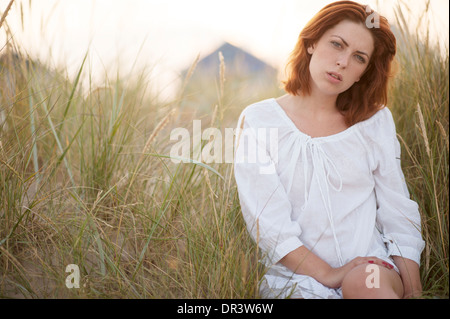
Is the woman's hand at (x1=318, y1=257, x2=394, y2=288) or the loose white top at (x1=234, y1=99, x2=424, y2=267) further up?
the loose white top at (x1=234, y1=99, x2=424, y2=267)

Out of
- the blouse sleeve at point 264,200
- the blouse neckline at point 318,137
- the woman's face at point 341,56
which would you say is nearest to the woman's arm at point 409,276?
the blouse sleeve at point 264,200

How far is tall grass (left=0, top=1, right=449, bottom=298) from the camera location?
1706mm

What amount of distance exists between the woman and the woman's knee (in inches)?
2.2

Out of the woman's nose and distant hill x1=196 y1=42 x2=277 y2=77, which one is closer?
the woman's nose

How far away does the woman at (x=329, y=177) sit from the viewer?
1799mm

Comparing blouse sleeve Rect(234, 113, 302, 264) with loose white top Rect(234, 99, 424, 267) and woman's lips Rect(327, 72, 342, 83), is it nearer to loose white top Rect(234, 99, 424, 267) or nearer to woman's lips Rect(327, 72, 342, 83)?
loose white top Rect(234, 99, 424, 267)

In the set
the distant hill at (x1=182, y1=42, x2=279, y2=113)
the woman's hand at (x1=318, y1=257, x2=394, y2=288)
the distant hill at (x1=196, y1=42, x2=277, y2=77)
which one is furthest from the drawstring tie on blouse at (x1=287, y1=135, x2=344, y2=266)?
the distant hill at (x1=196, y1=42, x2=277, y2=77)

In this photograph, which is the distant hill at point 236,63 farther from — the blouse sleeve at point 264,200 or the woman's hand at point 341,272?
the woman's hand at point 341,272

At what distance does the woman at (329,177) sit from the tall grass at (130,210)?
0.13 metres

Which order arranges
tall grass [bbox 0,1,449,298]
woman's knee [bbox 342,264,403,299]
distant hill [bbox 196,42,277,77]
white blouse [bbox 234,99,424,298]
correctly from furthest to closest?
distant hill [bbox 196,42,277,77] → white blouse [bbox 234,99,424,298] → tall grass [bbox 0,1,449,298] → woman's knee [bbox 342,264,403,299]

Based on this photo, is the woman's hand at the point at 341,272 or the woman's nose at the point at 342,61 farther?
the woman's nose at the point at 342,61

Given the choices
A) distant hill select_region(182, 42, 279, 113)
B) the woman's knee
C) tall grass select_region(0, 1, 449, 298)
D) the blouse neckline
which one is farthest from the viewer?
distant hill select_region(182, 42, 279, 113)

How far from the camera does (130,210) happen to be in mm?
1971
